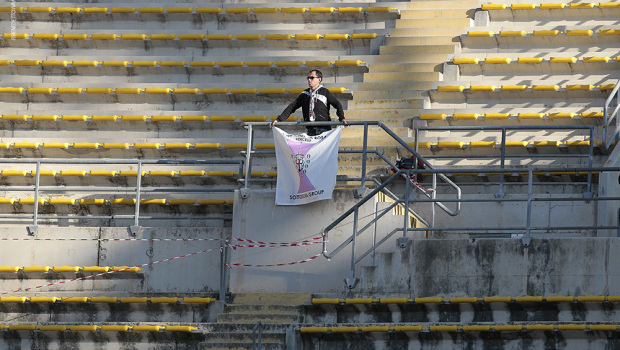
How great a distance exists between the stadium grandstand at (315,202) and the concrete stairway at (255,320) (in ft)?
0.08

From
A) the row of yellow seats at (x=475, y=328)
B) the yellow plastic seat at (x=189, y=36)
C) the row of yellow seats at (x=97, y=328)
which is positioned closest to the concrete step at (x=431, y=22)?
the yellow plastic seat at (x=189, y=36)

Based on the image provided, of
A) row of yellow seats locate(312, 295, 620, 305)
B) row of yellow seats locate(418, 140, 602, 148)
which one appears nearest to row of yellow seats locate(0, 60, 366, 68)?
row of yellow seats locate(418, 140, 602, 148)

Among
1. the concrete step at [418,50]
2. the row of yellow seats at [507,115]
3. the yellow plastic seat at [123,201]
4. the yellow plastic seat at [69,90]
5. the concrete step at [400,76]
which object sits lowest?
the yellow plastic seat at [123,201]

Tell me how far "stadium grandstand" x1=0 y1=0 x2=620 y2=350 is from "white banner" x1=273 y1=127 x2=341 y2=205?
156 mm

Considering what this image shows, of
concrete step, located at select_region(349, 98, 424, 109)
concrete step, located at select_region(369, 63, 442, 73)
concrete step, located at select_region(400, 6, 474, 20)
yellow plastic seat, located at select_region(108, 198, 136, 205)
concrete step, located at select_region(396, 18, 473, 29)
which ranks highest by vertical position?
concrete step, located at select_region(400, 6, 474, 20)

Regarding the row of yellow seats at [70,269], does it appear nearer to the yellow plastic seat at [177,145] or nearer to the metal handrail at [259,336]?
the metal handrail at [259,336]

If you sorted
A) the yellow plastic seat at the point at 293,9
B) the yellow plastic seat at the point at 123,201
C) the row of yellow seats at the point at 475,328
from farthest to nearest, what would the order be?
the yellow plastic seat at the point at 293,9 → the yellow plastic seat at the point at 123,201 → the row of yellow seats at the point at 475,328

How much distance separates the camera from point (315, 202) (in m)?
14.2

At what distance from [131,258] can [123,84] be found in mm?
Answer: 4215

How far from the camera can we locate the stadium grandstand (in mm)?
12984

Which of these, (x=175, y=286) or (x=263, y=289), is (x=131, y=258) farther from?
(x=263, y=289)

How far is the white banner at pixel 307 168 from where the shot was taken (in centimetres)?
1415

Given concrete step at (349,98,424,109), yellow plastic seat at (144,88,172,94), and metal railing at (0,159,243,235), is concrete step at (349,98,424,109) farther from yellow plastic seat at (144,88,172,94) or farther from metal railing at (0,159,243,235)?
yellow plastic seat at (144,88,172,94)

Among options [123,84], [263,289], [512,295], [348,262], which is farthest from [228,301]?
[123,84]
